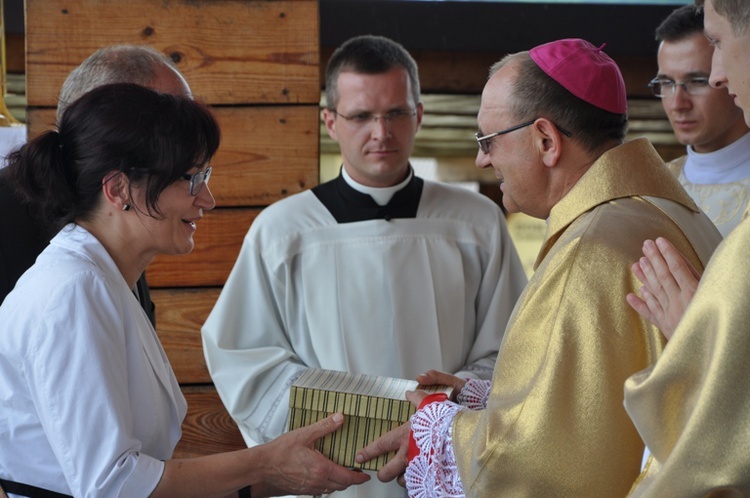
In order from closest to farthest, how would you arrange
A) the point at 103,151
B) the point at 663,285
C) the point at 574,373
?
the point at 663,285 → the point at 574,373 → the point at 103,151

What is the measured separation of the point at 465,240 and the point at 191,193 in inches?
56.2

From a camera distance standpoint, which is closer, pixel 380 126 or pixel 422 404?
pixel 422 404

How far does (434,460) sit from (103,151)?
99 cm

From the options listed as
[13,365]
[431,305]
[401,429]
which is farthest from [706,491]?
[431,305]

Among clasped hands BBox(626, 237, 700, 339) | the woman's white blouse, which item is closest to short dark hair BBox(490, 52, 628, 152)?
clasped hands BBox(626, 237, 700, 339)

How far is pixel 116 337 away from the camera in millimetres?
2141

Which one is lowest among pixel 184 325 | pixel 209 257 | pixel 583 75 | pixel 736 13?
pixel 184 325

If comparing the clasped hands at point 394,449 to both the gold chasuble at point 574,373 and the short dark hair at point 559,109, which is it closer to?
the gold chasuble at point 574,373

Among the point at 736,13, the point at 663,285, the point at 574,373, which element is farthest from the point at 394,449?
the point at 736,13

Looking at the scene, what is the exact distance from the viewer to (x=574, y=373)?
6.66 ft

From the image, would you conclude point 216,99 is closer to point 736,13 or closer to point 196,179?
point 196,179

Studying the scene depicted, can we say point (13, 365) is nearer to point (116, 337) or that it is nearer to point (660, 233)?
point (116, 337)

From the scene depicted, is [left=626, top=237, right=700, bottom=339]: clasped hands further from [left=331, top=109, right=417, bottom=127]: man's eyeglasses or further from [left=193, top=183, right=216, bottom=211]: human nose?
[left=331, top=109, right=417, bottom=127]: man's eyeglasses

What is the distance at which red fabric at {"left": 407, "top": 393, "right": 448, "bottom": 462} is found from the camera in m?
2.32
